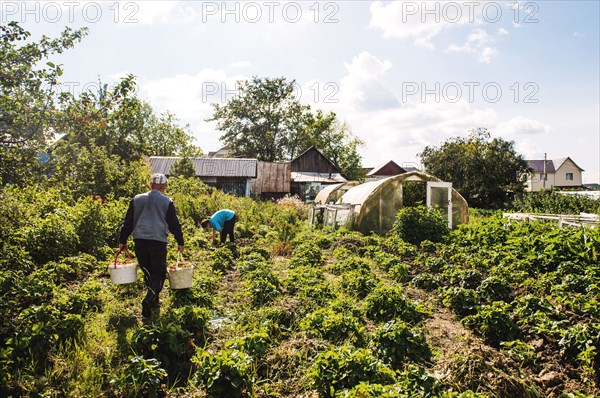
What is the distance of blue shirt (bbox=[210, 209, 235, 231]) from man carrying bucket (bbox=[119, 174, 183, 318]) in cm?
493

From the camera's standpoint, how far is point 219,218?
408 inches

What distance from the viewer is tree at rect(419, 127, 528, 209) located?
28578mm

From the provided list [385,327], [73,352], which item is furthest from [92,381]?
[385,327]

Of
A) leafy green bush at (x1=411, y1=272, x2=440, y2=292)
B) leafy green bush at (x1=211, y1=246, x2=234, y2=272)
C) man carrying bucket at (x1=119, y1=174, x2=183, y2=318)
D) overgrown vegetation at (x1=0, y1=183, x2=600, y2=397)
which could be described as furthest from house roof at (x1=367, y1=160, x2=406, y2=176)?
man carrying bucket at (x1=119, y1=174, x2=183, y2=318)

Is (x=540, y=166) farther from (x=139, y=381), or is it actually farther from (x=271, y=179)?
(x=139, y=381)

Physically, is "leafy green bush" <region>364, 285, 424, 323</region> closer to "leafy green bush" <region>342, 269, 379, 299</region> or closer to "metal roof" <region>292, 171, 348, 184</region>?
"leafy green bush" <region>342, 269, 379, 299</region>

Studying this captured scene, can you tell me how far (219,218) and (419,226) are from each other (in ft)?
20.6

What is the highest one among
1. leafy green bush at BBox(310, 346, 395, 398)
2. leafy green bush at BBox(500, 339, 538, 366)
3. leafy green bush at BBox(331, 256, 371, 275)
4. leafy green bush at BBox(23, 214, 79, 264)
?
leafy green bush at BBox(23, 214, 79, 264)

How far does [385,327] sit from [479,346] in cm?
96

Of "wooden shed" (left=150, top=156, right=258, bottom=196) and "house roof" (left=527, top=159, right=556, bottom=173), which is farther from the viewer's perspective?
"house roof" (left=527, top=159, right=556, bottom=173)

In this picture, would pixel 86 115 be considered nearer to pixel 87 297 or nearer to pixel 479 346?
pixel 87 297

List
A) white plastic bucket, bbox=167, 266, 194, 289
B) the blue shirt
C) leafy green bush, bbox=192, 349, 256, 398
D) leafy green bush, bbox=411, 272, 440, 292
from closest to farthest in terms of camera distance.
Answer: leafy green bush, bbox=192, 349, 256, 398
white plastic bucket, bbox=167, 266, 194, 289
leafy green bush, bbox=411, 272, 440, 292
the blue shirt

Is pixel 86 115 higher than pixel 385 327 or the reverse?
higher

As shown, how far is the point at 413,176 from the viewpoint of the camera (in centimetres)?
1552
